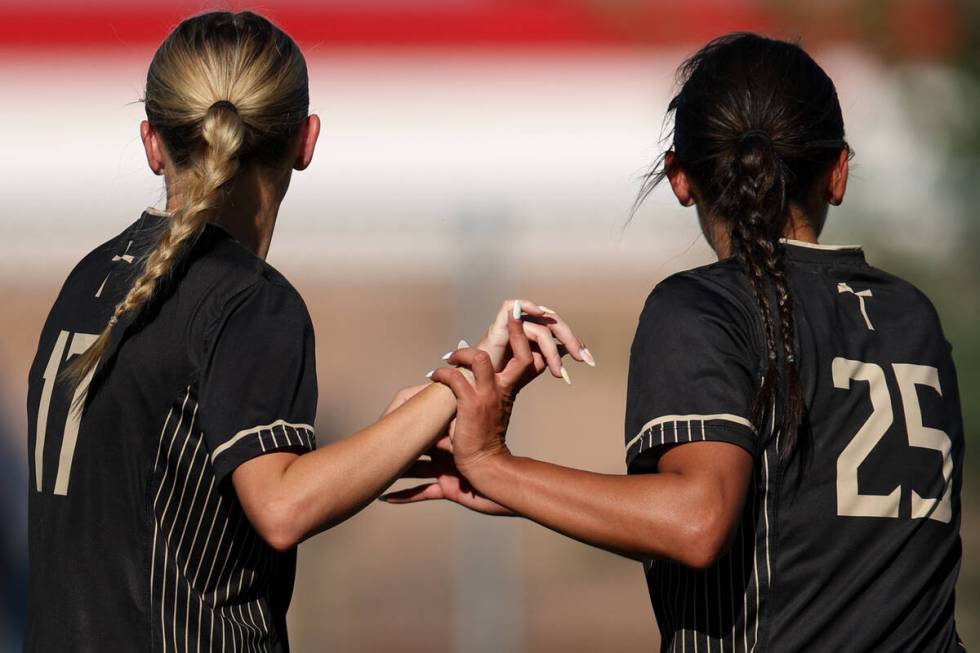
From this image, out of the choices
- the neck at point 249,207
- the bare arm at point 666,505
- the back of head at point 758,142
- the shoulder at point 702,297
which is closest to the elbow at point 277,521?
the bare arm at point 666,505

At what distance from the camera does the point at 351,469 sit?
186 centimetres

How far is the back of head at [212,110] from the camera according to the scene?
1908 millimetres

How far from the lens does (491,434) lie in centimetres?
203

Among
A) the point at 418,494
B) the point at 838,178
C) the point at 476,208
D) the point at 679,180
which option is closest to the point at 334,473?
the point at 418,494

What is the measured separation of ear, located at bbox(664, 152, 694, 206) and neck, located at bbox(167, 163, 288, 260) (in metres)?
0.65

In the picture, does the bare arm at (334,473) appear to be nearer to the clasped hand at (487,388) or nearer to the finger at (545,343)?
the clasped hand at (487,388)

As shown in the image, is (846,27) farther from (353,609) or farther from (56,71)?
(56,71)

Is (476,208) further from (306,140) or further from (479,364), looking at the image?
(479,364)

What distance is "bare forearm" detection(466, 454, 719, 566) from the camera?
5.73 ft

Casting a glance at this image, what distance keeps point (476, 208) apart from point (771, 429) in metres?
3.07

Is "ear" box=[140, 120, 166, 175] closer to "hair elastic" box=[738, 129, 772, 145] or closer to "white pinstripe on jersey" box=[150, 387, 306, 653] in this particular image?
"white pinstripe on jersey" box=[150, 387, 306, 653]

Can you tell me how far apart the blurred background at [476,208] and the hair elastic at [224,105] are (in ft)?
1.64

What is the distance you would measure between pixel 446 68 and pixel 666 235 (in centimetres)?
505

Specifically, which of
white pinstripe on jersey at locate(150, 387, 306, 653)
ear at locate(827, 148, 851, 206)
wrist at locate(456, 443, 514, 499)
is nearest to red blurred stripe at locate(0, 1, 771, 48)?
ear at locate(827, 148, 851, 206)
